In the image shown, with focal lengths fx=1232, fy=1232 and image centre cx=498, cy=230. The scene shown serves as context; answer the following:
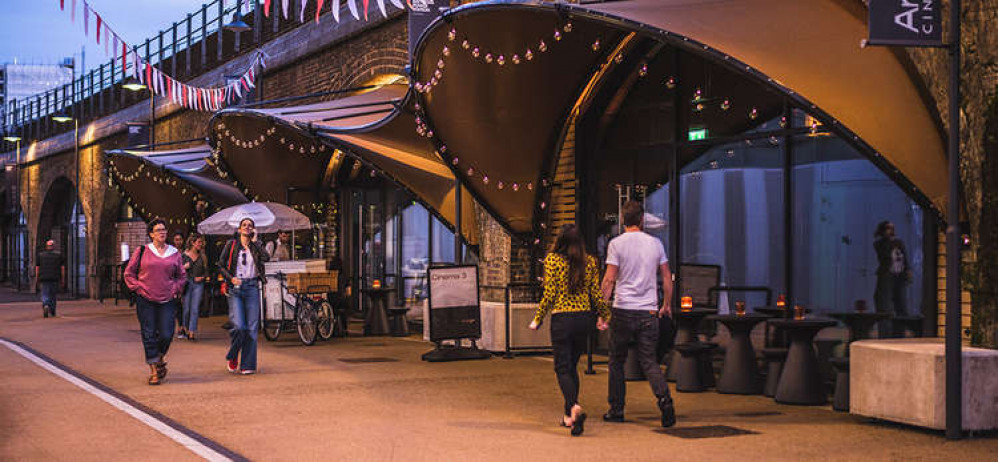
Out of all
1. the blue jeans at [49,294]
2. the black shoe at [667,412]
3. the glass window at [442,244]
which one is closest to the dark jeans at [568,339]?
the black shoe at [667,412]

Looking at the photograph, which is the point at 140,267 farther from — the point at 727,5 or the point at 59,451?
the point at 727,5

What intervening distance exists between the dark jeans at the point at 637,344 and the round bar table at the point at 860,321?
3.11 metres

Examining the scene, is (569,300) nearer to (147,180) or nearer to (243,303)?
(243,303)

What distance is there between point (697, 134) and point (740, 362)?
352cm

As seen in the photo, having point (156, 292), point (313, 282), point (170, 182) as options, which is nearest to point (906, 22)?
point (156, 292)

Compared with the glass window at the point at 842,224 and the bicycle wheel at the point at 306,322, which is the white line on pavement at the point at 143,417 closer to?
the bicycle wheel at the point at 306,322

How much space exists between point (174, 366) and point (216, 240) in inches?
664

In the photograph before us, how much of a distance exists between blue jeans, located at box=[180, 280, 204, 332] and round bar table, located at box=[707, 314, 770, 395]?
10.3m

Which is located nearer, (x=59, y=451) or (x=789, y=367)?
A: (x=59, y=451)

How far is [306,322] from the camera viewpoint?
1791cm

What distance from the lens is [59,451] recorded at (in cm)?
834

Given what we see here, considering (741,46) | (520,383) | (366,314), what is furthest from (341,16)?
(741,46)

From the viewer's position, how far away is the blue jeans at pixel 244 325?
13.6 metres

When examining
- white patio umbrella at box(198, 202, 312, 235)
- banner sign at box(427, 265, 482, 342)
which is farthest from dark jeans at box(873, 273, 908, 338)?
white patio umbrella at box(198, 202, 312, 235)
